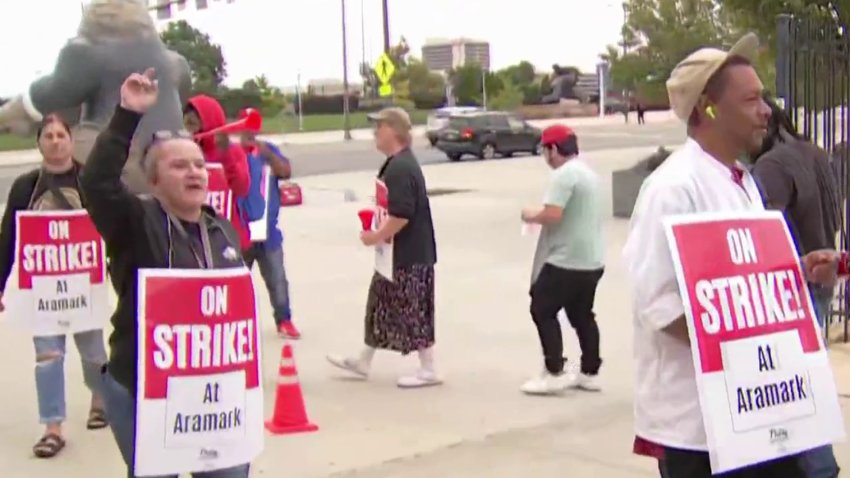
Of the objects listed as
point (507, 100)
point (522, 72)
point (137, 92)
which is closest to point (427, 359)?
point (137, 92)

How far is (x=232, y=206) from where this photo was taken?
7316 millimetres

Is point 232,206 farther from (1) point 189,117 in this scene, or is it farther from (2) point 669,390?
(2) point 669,390

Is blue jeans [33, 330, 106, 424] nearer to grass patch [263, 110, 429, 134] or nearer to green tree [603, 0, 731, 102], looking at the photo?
green tree [603, 0, 731, 102]

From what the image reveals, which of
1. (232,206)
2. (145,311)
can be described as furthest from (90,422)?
(145,311)

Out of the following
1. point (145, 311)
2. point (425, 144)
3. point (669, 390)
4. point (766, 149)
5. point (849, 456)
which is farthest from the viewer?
point (425, 144)

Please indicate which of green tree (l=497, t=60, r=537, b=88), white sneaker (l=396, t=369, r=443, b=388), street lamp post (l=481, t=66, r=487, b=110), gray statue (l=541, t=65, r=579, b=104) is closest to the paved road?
street lamp post (l=481, t=66, r=487, b=110)

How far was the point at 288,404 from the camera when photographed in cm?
665

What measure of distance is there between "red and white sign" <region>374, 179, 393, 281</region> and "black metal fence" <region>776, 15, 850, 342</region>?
262 centimetres

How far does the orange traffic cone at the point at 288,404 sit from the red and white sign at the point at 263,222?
1.80 meters

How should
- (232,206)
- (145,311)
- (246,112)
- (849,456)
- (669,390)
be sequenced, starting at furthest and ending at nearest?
(232,206)
(246,112)
(849,456)
(145,311)
(669,390)

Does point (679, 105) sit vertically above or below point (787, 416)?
above

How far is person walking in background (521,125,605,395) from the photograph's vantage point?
718cm

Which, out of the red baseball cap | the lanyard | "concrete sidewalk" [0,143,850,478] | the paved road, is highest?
the red baseball cap

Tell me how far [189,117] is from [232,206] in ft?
2.20
